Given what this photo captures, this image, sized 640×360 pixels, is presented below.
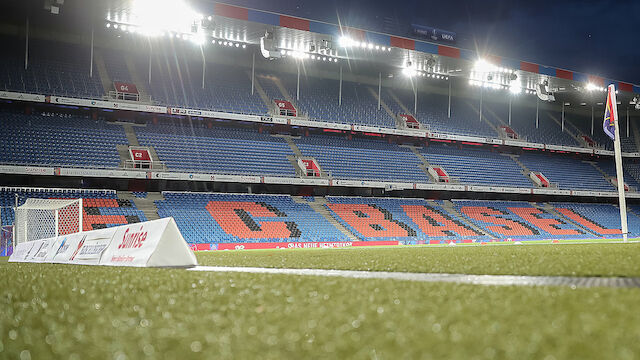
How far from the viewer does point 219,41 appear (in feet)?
104

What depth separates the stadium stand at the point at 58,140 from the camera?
2564cm

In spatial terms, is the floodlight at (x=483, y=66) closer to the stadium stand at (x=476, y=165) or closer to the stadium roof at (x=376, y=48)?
the stadium roof at (x=376, y=48)

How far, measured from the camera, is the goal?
16.8 metres

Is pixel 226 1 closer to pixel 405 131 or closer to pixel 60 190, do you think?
pixel 60 190

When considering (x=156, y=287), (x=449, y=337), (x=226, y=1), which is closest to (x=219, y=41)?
(x=226, y=1)

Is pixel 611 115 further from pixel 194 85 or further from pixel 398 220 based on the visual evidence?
pixel 194 85

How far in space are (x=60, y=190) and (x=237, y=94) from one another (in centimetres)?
1312

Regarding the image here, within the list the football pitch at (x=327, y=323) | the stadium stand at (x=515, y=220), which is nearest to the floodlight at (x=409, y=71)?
the stadium stand at (x=515, y=220)

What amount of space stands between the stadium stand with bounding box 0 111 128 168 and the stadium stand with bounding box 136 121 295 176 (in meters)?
2.26

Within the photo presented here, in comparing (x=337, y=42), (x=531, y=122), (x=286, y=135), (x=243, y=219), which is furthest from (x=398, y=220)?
(x=531, y=122)

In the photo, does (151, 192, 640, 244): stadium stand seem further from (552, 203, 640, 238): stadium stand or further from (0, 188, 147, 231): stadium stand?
(0, 188, 147, 231): stadium stand

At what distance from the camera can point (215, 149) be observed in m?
31.3

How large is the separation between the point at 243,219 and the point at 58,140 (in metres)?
10.8

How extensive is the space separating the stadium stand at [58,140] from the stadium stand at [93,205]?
1493 millimetres
